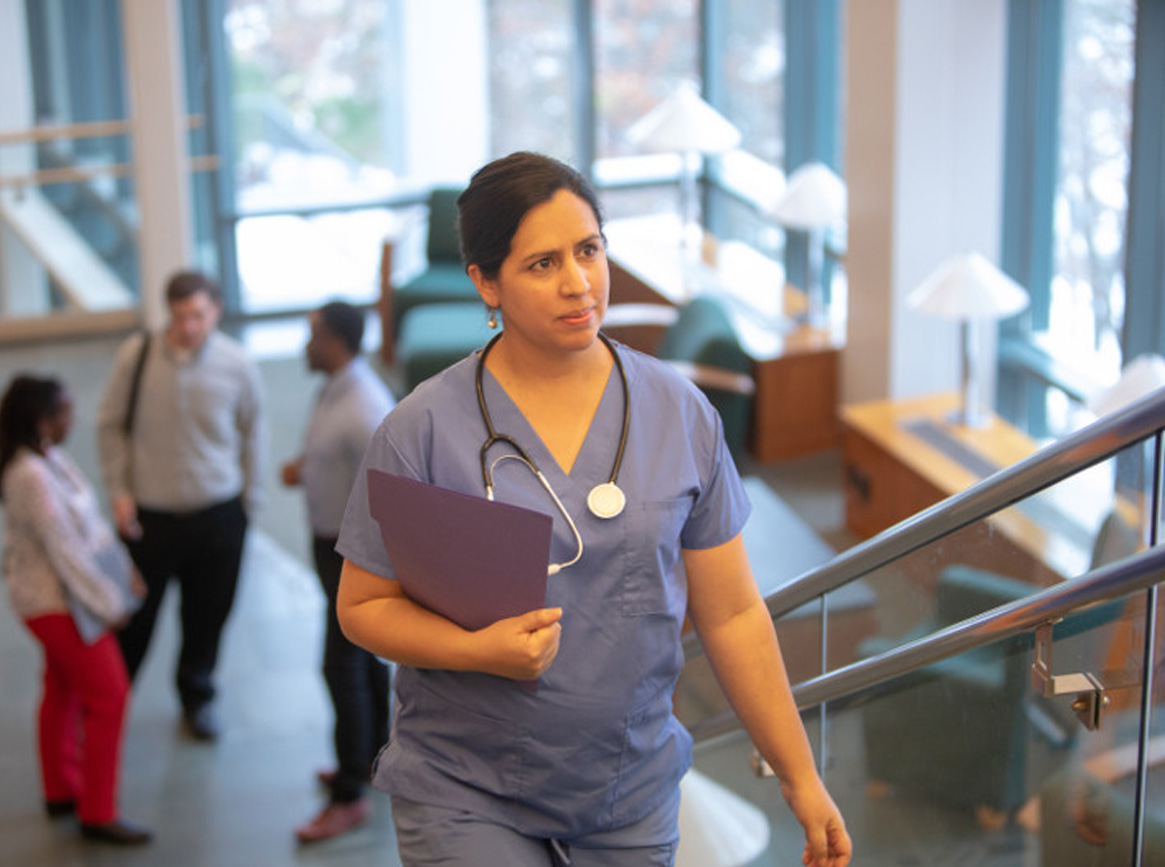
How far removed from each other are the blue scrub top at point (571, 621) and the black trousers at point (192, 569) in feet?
11.2

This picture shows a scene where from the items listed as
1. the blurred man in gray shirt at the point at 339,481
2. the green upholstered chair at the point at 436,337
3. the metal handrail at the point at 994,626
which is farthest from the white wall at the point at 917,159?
the metal handrail at the point at 994,626

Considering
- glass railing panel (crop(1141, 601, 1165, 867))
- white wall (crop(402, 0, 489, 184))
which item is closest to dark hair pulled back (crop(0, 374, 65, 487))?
glass railing panel (crop(1141, 601, 1165, 867))

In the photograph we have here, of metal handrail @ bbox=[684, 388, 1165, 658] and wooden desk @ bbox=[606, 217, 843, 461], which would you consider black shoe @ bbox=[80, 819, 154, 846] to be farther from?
wooden desk @ bbox=[606, 217, 843, 461]

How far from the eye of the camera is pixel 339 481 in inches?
184

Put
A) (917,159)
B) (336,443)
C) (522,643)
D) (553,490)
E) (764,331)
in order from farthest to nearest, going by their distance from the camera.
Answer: (764,331) < (917,159) < (336,443) < (553,490) < (522,643)

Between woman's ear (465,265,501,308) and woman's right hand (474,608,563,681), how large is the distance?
0.40 m

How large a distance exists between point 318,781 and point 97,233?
5.77m

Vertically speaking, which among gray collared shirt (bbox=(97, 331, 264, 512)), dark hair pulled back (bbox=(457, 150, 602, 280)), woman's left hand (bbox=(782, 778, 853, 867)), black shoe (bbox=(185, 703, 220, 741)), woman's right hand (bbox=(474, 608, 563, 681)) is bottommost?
black shoe (bbox=(185, 703, 220, 741))

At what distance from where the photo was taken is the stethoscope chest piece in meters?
1.96

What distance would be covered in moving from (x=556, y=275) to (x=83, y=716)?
3.59 metres

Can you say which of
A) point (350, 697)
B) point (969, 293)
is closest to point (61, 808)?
point (350, 697)

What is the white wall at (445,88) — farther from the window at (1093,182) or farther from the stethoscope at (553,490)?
the stethoscope at (553,490)

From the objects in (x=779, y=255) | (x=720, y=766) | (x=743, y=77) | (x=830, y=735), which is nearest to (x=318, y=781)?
(x=720, y=766)

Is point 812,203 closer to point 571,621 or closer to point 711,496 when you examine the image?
point 711,496
